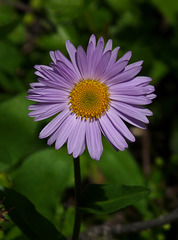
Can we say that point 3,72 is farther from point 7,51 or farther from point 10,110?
point 10,110

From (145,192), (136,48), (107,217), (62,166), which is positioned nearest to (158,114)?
(136,48)

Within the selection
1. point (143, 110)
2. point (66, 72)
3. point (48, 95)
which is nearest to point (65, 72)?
point (66, 72)

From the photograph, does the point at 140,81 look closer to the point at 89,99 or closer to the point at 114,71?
the point at 114,71

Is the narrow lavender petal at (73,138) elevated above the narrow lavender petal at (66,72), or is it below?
below

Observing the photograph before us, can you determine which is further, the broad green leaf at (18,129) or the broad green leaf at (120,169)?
the broad green leaf at (120,169)

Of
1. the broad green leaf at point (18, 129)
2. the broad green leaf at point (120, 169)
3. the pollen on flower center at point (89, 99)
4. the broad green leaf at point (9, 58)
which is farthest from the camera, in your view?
the broad green leaf at point (9, 58)

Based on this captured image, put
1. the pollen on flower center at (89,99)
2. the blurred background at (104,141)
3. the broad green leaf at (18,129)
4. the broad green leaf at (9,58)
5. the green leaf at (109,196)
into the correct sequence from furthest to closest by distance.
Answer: the broad green leaf at (9,58)
the broad green leaf at (18,129)
the blurred background at (104,141)
the pollen on flower center at (89,99)
the green leaf at (109,196)

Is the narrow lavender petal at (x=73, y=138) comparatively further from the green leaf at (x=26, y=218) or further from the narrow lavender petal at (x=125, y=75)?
the green leaf at (x=26, y=218)

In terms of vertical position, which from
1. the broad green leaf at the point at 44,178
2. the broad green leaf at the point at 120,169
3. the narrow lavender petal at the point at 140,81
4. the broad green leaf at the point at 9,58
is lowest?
the broad green leaf at the point at 120,169

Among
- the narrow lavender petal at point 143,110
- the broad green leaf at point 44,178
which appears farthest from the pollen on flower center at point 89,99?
the broad green leaf at point 44,178
